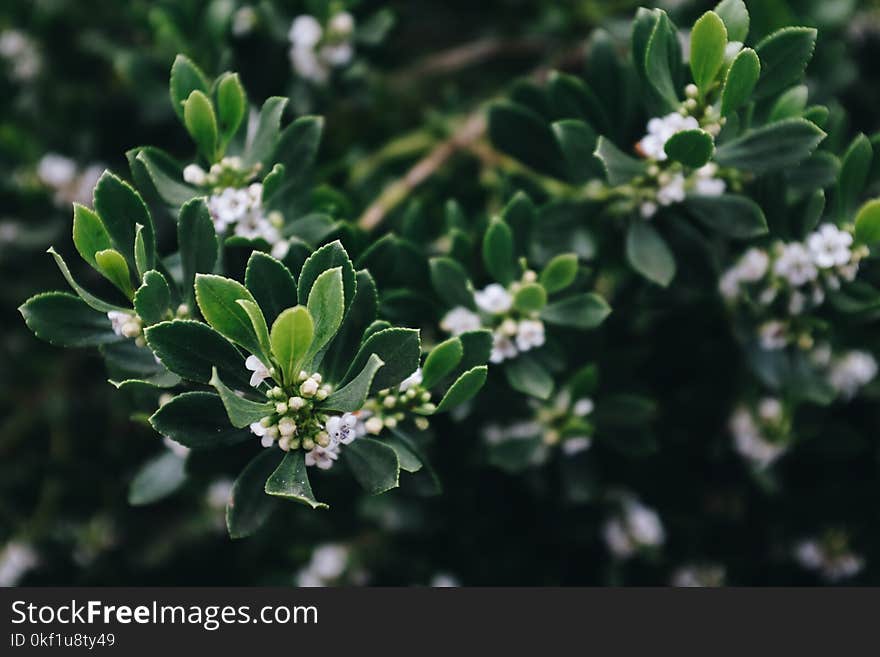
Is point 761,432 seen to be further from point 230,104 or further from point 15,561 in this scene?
point 15,561

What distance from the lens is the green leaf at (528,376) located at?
133cm

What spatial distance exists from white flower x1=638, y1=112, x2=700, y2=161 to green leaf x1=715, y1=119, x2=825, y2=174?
0.09 meters

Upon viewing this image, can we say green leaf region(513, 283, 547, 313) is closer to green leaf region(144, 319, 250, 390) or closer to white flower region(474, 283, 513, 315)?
white flower region(474, 283, 513, 315)

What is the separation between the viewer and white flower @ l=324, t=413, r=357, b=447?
107 centimetres

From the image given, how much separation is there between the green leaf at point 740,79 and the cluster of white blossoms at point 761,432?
808 millimetres

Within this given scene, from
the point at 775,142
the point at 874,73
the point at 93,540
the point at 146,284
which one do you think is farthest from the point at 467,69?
the point at 93,540

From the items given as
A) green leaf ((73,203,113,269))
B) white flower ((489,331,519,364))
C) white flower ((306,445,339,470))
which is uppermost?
green leaf ((73,203,113,269))

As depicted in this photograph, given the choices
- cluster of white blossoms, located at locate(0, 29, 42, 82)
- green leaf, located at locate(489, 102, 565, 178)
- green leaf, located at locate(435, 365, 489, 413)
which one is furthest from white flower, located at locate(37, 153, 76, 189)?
green leaf, located at locate(435, 365, 489, 413)

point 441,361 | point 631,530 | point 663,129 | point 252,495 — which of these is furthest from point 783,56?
point 631,530

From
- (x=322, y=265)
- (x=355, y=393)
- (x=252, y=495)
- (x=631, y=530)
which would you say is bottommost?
(x=631, y=530)

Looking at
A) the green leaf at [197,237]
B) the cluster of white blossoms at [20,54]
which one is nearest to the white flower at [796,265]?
the green leaf at [197,237]

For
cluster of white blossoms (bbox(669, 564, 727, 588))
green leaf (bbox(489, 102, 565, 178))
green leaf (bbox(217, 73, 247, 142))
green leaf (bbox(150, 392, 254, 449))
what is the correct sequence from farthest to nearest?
cluster of white blossoms (bbox(669, 564, 727, 588)) → green leaf (bbox(489, 102, 565, 178)) → green leaf (bbox(217, 73, 247, 142)) → green leaf (bbox(150, 392, 254, 449))

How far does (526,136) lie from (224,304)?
75cm

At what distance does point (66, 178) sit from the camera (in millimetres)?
1938
